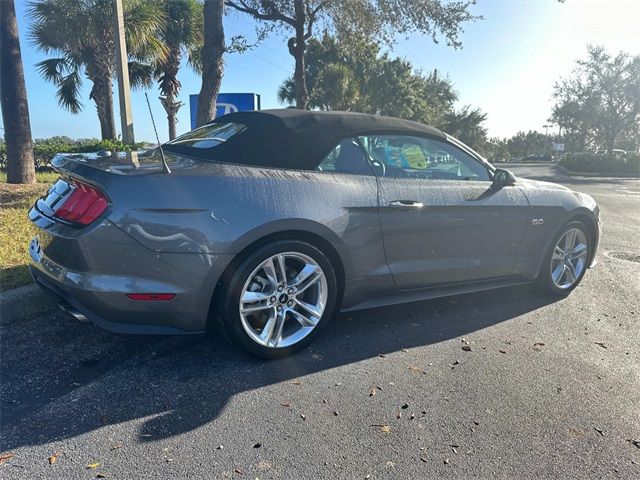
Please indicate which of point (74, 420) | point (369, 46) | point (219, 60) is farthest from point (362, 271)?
point (369, 46)

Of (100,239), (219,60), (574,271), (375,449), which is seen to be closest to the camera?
(375,449)

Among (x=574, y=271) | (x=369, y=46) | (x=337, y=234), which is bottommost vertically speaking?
(x=574, y=271)

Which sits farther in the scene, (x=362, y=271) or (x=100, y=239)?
(x=362, y=271)

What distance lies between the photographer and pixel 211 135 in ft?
11.9

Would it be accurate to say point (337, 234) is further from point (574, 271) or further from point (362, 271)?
point (574, 271)

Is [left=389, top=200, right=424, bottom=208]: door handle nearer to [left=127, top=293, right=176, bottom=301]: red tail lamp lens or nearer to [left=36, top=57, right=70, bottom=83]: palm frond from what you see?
[left=127, top=293, right=176, bottom=301]: red tail lamp lens

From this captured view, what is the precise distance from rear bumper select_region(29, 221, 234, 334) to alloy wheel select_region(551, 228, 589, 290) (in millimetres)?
3283

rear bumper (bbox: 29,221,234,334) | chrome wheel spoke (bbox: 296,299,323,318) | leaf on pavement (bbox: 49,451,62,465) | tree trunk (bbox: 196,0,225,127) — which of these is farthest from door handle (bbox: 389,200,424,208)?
tree trunk (bbox: 196,0,225,127)

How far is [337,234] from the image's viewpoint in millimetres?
3215

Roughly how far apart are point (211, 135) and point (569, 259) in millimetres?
3485

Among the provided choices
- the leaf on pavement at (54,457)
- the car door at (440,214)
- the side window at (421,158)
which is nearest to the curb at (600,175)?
the car door at (440,214)

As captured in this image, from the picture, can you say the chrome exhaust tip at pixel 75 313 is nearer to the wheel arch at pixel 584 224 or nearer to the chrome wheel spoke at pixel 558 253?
the wheel arch at pixel 584 224

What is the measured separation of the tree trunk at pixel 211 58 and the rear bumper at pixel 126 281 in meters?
6.37

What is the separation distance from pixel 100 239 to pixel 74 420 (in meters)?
0.91
